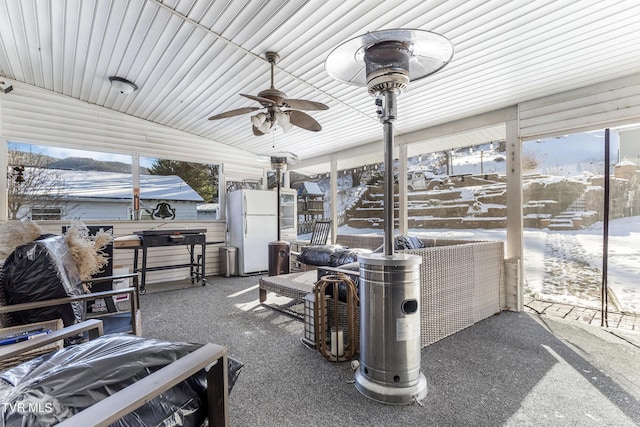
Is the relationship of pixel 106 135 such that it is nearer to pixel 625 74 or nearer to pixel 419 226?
pixel 419 226

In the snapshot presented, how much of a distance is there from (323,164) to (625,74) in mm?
4546

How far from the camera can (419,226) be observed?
15.4 ft

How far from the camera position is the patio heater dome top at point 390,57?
1.65 metres

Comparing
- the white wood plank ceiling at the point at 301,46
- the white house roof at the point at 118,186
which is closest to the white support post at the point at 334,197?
the white wood plank ceiling at the point at 301,46

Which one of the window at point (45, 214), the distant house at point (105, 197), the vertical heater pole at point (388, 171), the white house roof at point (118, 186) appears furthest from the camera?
the white house roof at point (118, 186)

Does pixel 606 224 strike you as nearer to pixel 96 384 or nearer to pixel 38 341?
pixel 96 384

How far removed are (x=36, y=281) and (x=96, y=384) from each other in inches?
52.0

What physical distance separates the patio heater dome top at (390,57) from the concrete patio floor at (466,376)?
6.20ft

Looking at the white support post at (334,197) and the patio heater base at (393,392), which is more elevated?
the white support post at (334,197)

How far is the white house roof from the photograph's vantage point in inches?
183

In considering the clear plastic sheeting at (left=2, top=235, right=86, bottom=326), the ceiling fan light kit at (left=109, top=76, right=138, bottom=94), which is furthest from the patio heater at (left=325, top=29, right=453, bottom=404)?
the ceiling fan light kit at (left=109, top=76, right=138, bottom=94)

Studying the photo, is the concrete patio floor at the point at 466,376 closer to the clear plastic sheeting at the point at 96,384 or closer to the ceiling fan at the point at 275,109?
the clear plastic sheeting at the point at 96,384

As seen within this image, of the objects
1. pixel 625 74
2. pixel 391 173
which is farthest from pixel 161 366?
pixel 625 74

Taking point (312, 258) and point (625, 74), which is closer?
point (625, 74)
